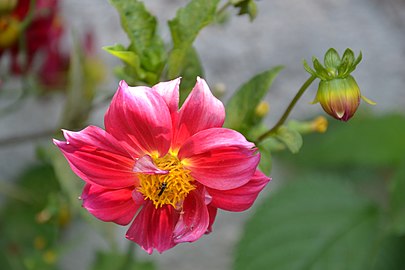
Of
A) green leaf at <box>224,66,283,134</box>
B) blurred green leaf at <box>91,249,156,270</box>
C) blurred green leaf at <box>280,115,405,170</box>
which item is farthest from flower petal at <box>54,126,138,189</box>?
blurred green leaf at <box>280,115,405,170</box>

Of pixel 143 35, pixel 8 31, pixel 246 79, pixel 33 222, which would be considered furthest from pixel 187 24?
pixel 246 79

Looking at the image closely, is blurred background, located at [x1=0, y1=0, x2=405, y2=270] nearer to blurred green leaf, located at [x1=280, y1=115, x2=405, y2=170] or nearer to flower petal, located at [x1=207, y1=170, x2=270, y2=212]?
blurred green leaf, located at [x1=280, y1=115, x2=405, y2=170]

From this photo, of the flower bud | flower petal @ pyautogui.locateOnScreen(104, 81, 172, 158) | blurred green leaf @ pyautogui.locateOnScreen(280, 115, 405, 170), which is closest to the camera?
flower petal @ pyautogui.locateOnScreen(104, 81, 172, 158)

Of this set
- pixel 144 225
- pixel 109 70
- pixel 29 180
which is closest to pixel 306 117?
pixel 109 70

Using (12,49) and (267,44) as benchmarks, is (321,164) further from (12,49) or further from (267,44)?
(12,49)

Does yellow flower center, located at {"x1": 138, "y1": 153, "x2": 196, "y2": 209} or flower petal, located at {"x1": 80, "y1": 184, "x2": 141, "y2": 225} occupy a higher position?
yellow flower center, located at {"x1": 138, "y1": 153, "x2": 196, "y2": 209}
